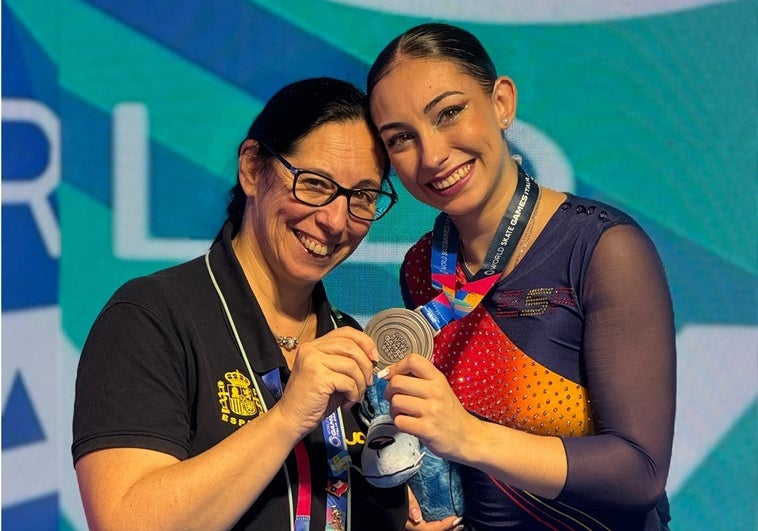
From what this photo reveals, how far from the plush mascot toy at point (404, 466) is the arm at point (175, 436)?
30cm

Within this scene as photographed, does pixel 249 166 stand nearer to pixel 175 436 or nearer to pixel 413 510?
pixel 175 436

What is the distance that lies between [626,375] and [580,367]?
16 cm

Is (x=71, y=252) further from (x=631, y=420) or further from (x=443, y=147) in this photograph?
(x=631, y=420)

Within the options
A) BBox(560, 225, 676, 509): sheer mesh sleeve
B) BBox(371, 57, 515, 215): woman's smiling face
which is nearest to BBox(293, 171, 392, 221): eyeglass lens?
BBox(371, 57, 515, 215): woman's smiling face

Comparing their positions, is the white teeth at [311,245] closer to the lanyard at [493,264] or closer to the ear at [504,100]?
the lanyard at [493,264]

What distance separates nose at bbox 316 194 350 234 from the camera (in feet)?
6.89

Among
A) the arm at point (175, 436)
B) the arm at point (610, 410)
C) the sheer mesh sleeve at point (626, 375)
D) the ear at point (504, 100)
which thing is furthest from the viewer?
the ear at point (504, 100)

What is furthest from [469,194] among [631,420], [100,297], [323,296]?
[100,297]

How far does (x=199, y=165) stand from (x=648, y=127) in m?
1.87

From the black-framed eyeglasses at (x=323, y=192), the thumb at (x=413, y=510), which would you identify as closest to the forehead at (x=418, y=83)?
the black-framed eyeglasses at (x=323, y=192)

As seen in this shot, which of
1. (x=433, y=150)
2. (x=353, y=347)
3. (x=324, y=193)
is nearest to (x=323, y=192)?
(x=324, y=193)

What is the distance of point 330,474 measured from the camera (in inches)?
80.8

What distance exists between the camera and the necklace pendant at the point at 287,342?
2.18 metres

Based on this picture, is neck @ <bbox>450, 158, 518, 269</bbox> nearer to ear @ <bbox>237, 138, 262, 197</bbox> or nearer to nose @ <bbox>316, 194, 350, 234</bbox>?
nose @ <bbox>316, 194, 350, 234</bbox>
